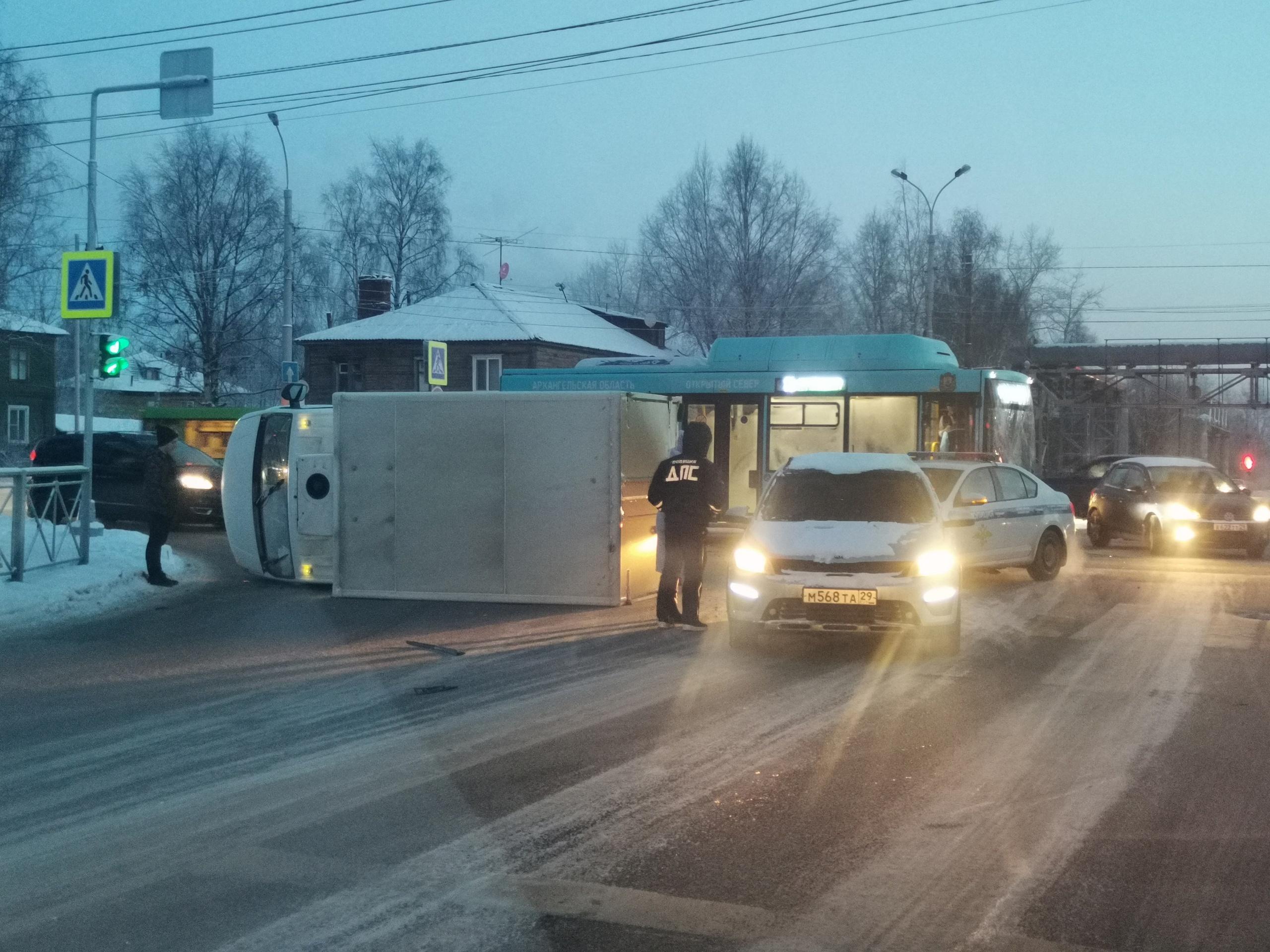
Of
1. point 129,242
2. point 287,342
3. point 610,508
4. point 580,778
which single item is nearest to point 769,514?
point 610,508

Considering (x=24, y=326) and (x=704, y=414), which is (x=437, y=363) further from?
(x=24, y=326)

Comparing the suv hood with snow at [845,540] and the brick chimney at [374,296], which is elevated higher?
the brick chimney at [374,296]

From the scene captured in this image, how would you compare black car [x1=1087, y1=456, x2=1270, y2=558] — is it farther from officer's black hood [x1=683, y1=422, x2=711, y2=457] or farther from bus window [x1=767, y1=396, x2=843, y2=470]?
officer's black hood [x1=683, y1=422, x2=711, y2=457]

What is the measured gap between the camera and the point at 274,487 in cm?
1567

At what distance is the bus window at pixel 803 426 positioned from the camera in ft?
70.9

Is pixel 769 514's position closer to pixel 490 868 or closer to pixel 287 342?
pixel 490 868

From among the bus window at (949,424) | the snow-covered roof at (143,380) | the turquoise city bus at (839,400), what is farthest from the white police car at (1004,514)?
the snow-covered roof at (143,380)

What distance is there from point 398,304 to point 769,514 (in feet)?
169

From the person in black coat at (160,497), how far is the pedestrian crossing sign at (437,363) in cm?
722

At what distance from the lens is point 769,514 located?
11.3 meters

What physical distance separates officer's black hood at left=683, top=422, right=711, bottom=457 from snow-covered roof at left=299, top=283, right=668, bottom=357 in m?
34.3

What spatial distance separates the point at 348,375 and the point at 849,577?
1661 inches

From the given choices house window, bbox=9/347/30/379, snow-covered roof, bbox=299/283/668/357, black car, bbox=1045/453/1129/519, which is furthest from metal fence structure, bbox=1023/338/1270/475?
house window, bbox=9/347/30/379

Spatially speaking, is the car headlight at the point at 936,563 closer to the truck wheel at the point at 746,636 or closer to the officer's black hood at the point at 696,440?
the truck wheel at the point at 746,636
